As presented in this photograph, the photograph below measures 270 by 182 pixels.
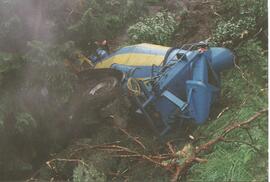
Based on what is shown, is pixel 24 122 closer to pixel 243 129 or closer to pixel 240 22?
pixel 243 129

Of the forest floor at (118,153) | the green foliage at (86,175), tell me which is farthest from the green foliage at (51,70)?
the green foliage at (86,175)

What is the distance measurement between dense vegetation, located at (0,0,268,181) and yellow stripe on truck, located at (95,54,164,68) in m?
0.38

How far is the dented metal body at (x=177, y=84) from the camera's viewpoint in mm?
5965

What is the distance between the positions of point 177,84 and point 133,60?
3.22ft

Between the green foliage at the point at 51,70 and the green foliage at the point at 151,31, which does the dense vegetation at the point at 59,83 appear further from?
the green foliage at the point at 151,31

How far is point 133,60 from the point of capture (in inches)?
270

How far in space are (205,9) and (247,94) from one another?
10.8 feet

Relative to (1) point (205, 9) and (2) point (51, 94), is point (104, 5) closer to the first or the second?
(2) point (51, 94)

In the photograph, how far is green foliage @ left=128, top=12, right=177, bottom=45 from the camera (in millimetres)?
8555

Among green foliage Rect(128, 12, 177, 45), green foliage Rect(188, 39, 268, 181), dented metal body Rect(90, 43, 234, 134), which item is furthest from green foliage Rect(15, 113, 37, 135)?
green foliage Rect(128, 12, 177, 45)

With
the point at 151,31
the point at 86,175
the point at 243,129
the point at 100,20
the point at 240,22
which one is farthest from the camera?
the point at 151,31

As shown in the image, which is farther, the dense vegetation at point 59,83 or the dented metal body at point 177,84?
the dented metal body at point 177,84

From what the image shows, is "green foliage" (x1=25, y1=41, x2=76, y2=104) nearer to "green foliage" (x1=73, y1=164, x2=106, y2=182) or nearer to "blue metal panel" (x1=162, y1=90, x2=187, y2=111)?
"blue metal panel" (x1=162, y1=90, x2=187, y2=111)

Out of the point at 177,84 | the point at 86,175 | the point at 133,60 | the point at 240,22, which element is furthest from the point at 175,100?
the point at 240,22
